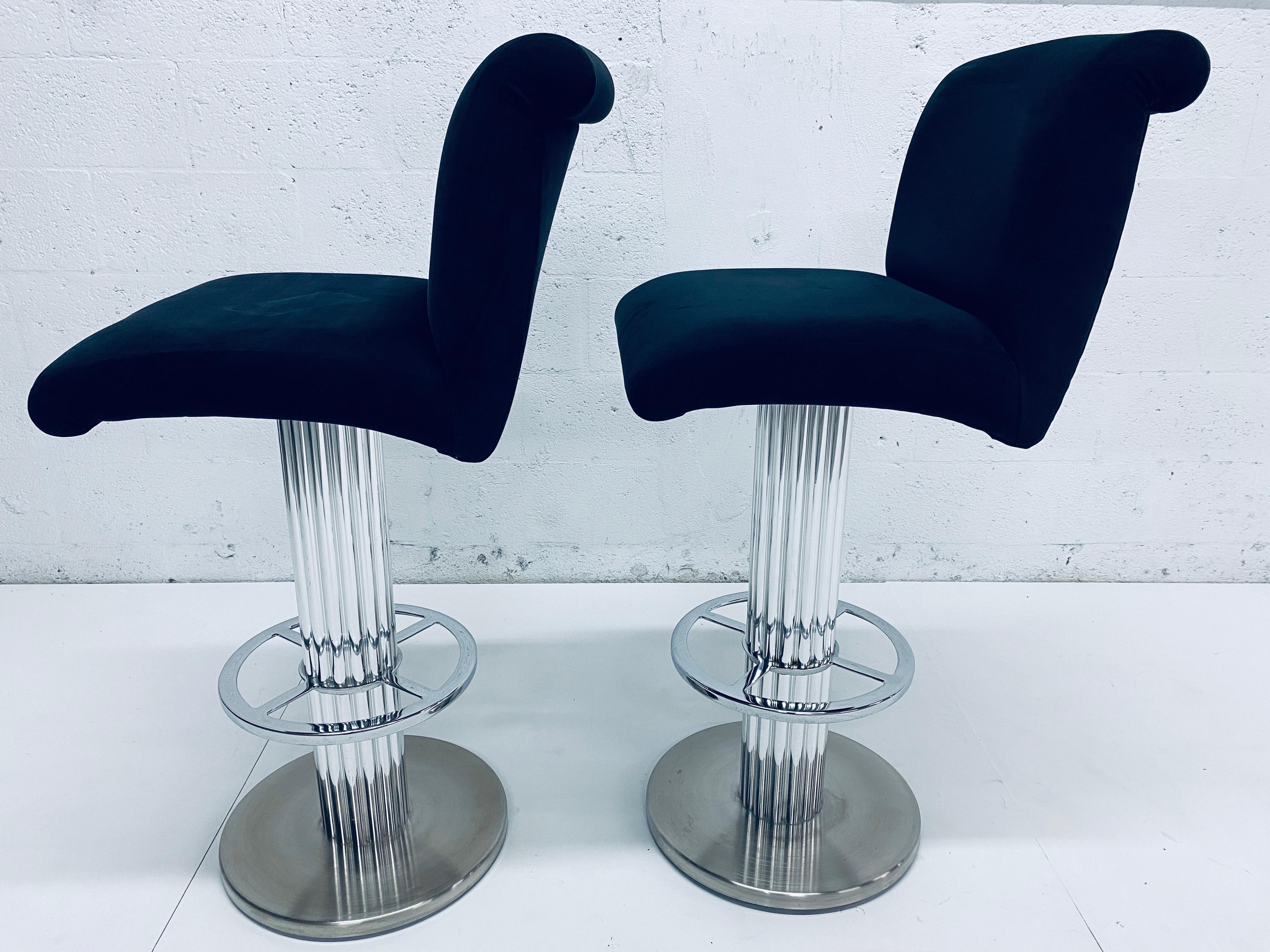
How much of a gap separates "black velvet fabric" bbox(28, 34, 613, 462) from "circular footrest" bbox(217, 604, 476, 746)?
35cm

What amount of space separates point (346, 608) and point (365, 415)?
347 mm

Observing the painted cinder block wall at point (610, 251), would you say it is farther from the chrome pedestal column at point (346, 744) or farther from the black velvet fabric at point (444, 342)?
the black velvet fabric at point (444, 342)

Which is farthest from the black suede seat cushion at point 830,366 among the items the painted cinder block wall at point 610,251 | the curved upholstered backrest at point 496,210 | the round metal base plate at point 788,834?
the painted cinder block wall at point 610,251

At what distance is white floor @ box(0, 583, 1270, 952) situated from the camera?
3.59ft

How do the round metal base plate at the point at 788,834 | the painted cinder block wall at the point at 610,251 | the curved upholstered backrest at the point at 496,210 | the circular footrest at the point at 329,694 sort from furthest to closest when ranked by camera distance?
1. the painted cinder block wall at the point at 610,251
2. the round metal base plate at the point at 788,834
3. the circular footrest at the point at 329,694
4. the curved upholstered backrest at the point at 496,210

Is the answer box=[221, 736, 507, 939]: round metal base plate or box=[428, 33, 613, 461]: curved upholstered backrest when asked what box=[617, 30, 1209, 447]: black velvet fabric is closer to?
box=[428, 33, 613, 461]: curved upholstered backrest

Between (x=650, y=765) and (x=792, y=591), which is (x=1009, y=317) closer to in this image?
(x=792, y=591)

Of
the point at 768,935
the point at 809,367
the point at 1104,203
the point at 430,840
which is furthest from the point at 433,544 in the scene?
the point at 1104,203

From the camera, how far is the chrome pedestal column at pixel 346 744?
104 cm

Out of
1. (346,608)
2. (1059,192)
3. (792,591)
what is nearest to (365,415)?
(346,608)

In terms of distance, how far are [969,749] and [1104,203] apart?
921 mm

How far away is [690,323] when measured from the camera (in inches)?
35.6

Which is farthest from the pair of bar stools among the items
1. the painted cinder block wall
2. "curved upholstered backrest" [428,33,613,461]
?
the painted cinder block wall

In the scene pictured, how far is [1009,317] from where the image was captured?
2.94 feet
